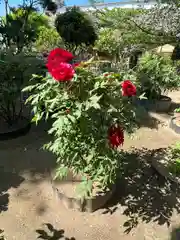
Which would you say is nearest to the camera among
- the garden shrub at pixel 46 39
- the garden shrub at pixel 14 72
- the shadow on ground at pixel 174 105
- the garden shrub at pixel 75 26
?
the garden shrub at pixel 14 72

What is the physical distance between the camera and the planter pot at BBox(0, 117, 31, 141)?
11.7ft

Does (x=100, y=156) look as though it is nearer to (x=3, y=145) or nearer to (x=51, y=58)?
(x=51, y=58)

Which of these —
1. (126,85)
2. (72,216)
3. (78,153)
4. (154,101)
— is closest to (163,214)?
(72,216)

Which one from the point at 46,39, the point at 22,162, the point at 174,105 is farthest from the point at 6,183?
the point at 46,39

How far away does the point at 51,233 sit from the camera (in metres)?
1.96

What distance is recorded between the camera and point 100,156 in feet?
6.47

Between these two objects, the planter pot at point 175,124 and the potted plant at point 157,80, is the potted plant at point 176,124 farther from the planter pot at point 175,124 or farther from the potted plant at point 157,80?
the potted plant at point 157,80

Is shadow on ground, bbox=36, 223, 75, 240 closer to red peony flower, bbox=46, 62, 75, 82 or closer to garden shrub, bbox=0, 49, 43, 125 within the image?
red peony flower, bbox=46, 62, 75, 82

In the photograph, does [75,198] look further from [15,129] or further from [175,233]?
[15,129]

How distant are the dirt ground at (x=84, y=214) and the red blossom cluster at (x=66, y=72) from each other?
2.33 feet

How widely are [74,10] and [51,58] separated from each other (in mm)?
5926

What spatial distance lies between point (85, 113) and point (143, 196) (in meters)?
1.13

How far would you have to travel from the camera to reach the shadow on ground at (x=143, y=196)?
216 centimetres

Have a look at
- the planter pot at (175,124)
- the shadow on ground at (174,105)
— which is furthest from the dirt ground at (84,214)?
the shadow on ground at (174,105)
